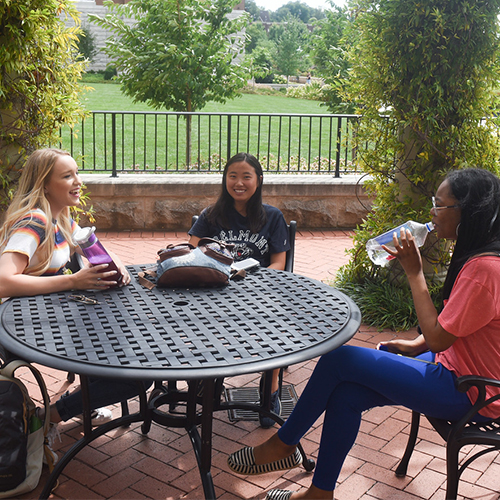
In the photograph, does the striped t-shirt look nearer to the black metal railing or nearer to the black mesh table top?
the black mesh table top

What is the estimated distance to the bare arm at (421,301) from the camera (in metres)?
2.14

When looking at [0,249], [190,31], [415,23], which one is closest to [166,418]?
[0,249]

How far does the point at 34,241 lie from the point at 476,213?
1.89 m

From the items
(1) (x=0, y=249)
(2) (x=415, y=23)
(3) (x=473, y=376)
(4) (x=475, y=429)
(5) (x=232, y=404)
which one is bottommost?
(5) (x=232, y=404)

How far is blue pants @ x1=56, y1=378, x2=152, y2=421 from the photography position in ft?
8.57

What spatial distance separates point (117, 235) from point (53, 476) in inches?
180

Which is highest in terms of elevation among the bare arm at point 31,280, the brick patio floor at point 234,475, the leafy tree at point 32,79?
the leafy tree at point 32,79

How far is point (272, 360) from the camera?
2.01 meters

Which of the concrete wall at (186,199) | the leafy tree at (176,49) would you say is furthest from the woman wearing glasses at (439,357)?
the leafy tree at (176,49)

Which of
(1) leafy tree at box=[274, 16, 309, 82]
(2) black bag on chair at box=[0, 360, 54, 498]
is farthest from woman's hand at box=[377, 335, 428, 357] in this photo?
(1) leafy tree at box=[274, 16, 309, 82]

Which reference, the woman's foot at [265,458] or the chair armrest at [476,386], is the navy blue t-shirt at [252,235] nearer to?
the woman's foot at [265,458]

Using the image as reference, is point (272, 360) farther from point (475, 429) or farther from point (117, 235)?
point (117, 235)

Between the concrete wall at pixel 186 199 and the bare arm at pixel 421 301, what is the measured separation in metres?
4.60

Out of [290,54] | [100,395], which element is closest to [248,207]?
[100,395]
